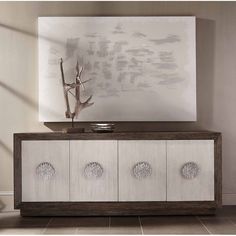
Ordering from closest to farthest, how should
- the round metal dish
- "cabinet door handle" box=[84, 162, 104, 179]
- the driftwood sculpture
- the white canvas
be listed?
"cabinet door handle" box=[84, 162, 104, 179] < the round metal dish < the driftwood sculpture < the white canvas

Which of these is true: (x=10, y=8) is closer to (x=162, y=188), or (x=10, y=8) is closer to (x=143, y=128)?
(x=143, y=128)

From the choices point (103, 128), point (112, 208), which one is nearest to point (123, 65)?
point (103, 128)

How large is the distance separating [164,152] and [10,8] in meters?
2.19

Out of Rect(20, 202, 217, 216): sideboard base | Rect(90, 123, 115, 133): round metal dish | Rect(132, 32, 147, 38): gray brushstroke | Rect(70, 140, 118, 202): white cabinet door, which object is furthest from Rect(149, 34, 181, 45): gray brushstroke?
Rect(20, 202, 217, 216): sideboard base

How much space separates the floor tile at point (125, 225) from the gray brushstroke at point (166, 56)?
167 centimetres

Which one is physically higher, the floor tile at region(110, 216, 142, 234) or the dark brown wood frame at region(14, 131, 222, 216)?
the dark brown wood frame at region(14, 131, 222, 216)

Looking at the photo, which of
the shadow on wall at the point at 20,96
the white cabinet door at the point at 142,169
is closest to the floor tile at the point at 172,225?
the white cabinet door at the point at 142,169

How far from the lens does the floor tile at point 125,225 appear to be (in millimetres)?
4273

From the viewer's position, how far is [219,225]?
14.7 ft

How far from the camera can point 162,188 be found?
4859 millimetres

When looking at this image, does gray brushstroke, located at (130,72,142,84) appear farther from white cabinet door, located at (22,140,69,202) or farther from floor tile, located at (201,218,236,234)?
floor tile, located at (201,218,236,234)

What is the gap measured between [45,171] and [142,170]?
0.89 m

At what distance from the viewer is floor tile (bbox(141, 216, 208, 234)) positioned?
4.27 metres

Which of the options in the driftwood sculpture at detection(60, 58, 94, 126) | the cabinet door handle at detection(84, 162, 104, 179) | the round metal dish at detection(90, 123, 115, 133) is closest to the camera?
the cabinet door handle at detection(84, 162, 104, 179)
